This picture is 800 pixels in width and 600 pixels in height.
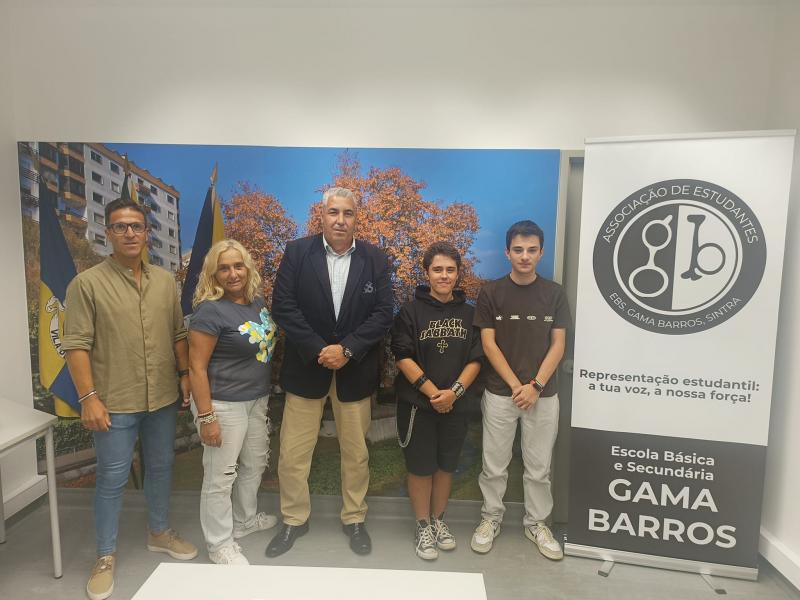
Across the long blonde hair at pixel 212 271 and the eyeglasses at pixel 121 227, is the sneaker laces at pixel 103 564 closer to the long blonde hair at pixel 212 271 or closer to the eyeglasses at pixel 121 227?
the long blonde hair at pixel 212 271

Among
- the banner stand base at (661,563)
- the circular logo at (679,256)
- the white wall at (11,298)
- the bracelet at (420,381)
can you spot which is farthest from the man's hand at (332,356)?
the white wall at (11,298)

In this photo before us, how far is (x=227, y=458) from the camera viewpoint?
244 centimetres

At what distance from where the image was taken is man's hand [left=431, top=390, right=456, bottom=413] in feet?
8.27

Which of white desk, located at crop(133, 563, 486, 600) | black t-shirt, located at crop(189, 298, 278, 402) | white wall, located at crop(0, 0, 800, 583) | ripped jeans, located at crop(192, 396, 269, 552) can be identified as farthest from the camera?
white wall, located at crop(0, 0, 800, 583)

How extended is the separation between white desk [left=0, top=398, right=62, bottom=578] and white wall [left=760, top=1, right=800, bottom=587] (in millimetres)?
3765

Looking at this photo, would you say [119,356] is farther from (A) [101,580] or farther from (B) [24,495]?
(B) [24,495]

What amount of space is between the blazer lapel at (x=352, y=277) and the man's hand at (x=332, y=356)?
183 mm

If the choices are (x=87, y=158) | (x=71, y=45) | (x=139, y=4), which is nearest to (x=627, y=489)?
(x=87, y=158)

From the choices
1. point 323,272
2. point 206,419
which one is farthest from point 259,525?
point 323,272

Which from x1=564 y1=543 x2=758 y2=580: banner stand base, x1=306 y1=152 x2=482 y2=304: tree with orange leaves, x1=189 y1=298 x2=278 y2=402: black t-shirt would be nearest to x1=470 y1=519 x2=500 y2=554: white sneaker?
x1=564 y1=543 x2=758 y2=580: banner stand base

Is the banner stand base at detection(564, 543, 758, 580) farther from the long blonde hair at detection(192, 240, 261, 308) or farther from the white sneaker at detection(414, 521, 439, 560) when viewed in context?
the long blonde hair at detection(192, 240, 261, 308)

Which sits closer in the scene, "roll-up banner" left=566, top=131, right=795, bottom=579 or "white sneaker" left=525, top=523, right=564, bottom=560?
"roll-up banner" left=566, top=131, right=795, bottom=579

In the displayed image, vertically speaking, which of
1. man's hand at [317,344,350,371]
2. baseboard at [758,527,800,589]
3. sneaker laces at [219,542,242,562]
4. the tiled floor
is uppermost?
man's hand at [317,344,350,371]

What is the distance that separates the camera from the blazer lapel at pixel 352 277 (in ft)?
8.32
